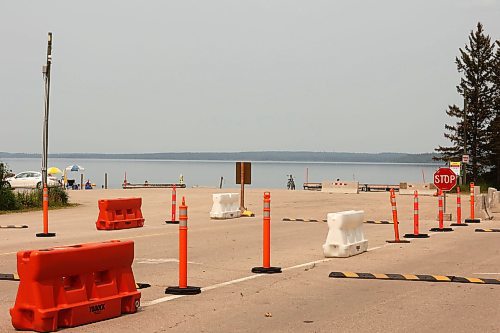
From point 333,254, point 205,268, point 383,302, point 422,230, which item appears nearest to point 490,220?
point 422,230

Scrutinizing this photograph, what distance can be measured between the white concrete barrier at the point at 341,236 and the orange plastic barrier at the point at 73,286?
7.33 meters

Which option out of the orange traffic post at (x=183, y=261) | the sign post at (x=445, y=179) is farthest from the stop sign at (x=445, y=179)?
the orange traffic post at (x=183, y=261)

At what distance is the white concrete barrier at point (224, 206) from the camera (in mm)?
30188

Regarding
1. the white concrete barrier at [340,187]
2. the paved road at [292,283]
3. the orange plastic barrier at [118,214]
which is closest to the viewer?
the paved road at [292,283]

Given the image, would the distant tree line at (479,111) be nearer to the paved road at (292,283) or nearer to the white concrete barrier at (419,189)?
the white concrete barrier at (419,189)

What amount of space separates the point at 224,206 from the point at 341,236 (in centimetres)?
1334

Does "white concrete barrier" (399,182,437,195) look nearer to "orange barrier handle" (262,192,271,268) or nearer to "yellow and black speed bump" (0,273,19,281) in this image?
"orange barrier handle" (262,192,271,268)

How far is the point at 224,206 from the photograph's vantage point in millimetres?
30406

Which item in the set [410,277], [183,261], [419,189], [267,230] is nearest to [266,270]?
[267,230]

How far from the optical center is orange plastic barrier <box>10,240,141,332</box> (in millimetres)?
9180

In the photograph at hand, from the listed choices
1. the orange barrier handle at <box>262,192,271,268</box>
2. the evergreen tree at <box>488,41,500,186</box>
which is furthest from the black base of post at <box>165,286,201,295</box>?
the evergreen tree at <box>488,41,500,186</box>

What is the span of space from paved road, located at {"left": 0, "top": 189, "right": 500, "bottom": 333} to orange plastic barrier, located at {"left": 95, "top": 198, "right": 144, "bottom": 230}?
20.7 inches

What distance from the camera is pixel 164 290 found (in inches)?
487

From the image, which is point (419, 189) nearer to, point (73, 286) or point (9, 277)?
point (9, 277)
